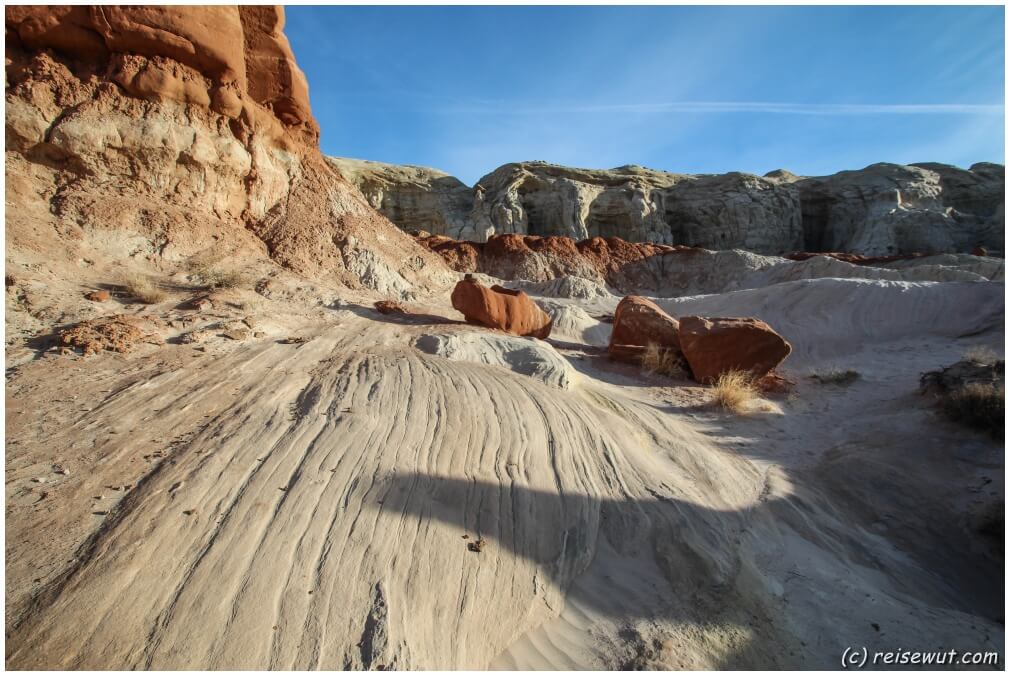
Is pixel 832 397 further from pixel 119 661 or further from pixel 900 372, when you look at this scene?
pixel 119 661

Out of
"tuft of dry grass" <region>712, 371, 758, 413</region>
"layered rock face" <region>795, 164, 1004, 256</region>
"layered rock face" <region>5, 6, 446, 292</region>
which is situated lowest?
"tuft of dry grass" <region>712, 371, 758, 413</region>

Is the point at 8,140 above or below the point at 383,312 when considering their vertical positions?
above

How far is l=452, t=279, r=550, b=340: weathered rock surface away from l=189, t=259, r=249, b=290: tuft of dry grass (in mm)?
3838

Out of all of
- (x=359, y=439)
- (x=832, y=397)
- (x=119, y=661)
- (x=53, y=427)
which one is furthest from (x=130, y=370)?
(x=832, y=397)

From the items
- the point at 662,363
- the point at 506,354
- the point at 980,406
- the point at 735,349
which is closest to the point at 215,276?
the point at 506,354

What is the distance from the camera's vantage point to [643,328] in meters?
9.07

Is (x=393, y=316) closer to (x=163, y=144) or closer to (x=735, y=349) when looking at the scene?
(x=163, y=144)

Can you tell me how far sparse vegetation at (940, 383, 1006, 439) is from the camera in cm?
478

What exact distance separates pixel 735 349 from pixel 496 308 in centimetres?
453

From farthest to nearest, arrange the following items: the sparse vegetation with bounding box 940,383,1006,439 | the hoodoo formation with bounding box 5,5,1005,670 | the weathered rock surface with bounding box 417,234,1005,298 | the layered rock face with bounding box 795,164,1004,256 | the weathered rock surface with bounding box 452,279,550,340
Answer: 1. the layered rock face with bounding box 795,164,1004,256
2. the weathered rock surface with bounding box 417,234,1005,298
3. the weathered rock surface with bounding box 452,279,550,340
4. the sparse vegetation with bounding box 940,383,1006,439
5. the hoodoo formation with bounding box 5,5,1005,670

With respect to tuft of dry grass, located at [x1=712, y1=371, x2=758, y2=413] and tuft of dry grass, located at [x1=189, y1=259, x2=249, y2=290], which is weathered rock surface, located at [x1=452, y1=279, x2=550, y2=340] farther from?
tuft of dry grass, located at [x1=712, y1=371, x2=758, y2=413]

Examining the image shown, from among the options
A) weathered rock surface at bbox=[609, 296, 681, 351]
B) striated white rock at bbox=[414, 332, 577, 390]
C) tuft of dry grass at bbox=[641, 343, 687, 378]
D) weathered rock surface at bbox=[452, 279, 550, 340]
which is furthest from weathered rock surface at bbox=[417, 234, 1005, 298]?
striated white rock at bbox=[414, 332, 577, 390]

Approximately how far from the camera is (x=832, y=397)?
7348mm

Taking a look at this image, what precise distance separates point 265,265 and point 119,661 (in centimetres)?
731
